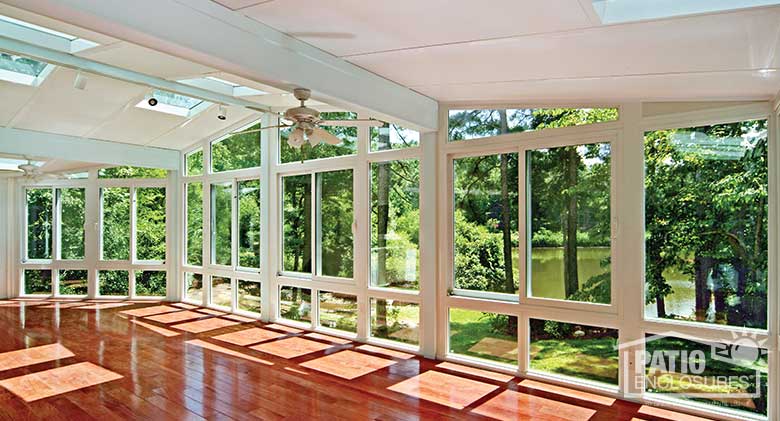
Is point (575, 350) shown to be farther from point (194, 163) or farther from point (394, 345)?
point (194, 163)

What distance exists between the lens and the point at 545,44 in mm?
2672

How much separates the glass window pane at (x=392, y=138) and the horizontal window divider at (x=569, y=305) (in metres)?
2.09

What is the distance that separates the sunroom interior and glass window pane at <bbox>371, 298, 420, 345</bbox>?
0.02 m

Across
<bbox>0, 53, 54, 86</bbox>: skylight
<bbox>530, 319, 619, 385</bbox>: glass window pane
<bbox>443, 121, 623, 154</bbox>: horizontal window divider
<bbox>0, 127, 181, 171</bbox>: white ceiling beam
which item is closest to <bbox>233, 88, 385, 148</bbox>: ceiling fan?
<bbox>443, 121, 623, 154</bbox>: horizontal window divider

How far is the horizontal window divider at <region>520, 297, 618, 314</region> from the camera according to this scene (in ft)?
13.2

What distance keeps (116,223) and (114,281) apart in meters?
1.10

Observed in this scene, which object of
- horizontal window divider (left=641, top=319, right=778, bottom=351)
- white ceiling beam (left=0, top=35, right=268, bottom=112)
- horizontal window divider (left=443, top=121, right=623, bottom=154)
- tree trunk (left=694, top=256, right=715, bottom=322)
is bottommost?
horizontal window divider (left=641, top=319, right=778, bottom=351)

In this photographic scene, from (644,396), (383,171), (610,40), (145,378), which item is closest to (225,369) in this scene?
(145,378)

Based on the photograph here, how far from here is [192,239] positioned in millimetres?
8516

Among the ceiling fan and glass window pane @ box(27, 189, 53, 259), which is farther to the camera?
glass window pane @ box(27, 189, 53, 259)

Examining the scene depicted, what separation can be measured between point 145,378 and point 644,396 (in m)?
4.44

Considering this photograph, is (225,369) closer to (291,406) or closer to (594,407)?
(291,406)

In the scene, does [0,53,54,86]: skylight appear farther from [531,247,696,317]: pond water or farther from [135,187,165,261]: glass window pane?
[531,247,696,317]: pond water

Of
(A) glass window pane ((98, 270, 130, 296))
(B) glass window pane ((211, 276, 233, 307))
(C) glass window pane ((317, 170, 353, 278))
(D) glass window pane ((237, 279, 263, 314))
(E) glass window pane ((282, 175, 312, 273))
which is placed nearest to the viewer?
(C) glass window pane ((317, 170, 353, 278))
